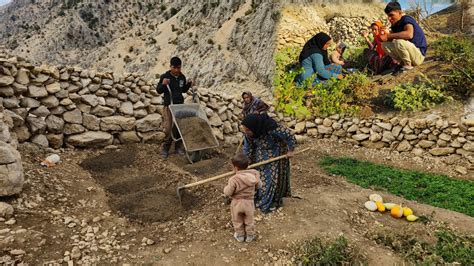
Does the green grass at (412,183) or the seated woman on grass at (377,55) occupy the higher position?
the seated woman on grass at (377,55)

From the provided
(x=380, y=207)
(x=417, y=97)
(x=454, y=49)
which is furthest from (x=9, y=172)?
(x=454, y=49)

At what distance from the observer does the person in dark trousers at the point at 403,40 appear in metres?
7.52

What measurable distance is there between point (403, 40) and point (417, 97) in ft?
4.65

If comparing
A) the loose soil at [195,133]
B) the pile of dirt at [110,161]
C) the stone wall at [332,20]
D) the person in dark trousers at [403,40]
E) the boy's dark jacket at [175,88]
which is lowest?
the pile of dirt at [110,161]

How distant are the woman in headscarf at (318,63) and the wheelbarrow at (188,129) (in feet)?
11.6

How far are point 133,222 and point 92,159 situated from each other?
2436 millimetres

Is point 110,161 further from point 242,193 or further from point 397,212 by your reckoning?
point 397,212

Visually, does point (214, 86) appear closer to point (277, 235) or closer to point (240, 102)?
point (240, 102)

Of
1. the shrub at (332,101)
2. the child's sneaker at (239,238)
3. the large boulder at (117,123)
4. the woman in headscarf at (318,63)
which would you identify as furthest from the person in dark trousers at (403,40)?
the child's sneaker at (239,238)

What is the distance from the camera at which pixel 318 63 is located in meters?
8.92

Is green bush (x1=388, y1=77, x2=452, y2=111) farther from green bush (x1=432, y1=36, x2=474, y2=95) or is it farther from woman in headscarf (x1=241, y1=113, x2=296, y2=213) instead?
woman in headscarf (x1=241, y1=113, x2=296, y2=213)

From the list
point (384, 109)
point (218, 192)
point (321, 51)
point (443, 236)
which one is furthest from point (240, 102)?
point (443, 236)

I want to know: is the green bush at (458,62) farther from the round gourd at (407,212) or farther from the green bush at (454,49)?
the round gourd at (407,212)

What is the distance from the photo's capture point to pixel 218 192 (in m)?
4.85
